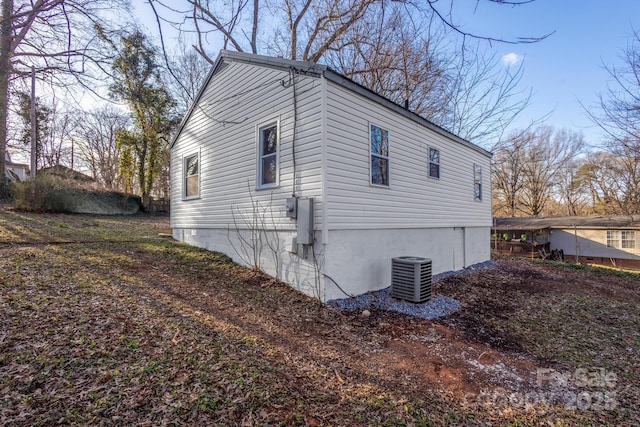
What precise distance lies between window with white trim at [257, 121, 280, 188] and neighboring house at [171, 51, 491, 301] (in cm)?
2

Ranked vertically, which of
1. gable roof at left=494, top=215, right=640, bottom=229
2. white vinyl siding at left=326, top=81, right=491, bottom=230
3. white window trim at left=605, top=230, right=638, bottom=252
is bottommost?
white window trim at left=605, top=230, right=638, bottom=252

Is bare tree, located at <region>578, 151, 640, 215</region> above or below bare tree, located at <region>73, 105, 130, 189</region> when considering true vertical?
below

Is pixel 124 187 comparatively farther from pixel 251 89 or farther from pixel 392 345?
pixel 392 345

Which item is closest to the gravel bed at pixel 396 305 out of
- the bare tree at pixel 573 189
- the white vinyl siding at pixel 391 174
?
the white vinyl siding at pixel 391 174

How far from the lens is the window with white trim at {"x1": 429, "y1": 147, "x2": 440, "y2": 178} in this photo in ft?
27.1

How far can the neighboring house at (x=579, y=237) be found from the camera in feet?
61.5

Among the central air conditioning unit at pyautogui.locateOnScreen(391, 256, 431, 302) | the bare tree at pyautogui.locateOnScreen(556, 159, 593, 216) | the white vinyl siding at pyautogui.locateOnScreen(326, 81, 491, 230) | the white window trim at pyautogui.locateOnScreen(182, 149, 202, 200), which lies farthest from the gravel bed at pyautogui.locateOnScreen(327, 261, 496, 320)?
the bare tree at pyautogui.locateOnScreen(556, 159, 593, 216)

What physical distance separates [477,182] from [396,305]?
726cm

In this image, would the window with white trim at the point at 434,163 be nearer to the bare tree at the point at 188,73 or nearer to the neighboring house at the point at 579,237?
the neighboring house at the point at 579,237

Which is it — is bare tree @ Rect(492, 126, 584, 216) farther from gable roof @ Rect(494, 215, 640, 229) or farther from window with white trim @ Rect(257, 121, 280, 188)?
window with white trim @ Rect(257, 121, 280, 188)

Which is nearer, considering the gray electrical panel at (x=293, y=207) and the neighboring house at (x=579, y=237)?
the gray electrical panel at (x=293, y=207)

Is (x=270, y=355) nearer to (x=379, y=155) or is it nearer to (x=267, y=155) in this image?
(x=267, y=155)

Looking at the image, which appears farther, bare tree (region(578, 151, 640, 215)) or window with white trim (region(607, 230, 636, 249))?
bare tree (region(578, 151, 640, 215))

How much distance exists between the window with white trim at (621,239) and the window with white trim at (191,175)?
2440 cm
